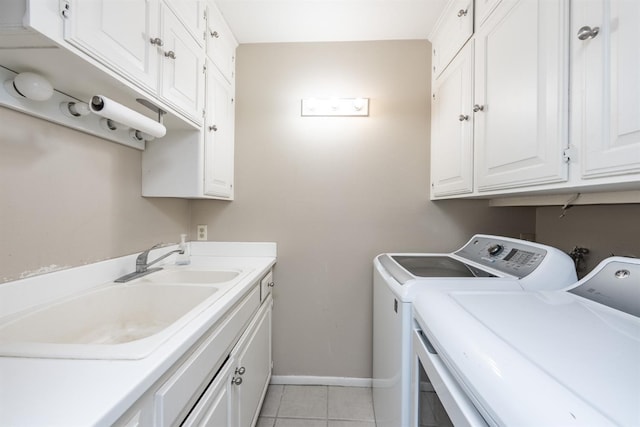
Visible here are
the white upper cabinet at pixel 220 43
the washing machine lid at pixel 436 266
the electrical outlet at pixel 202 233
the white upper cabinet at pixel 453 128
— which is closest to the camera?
the washing machine lid at pixel 436 266

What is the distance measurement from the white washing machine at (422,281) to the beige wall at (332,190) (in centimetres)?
30

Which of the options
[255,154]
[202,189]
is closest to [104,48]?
[202,189]

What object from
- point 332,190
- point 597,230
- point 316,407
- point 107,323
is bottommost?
point 316,407

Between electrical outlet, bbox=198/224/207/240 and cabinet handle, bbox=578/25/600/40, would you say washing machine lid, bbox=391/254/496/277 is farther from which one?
electrical outlet, bbox=198/224/207/240

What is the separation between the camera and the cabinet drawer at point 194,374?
61cm

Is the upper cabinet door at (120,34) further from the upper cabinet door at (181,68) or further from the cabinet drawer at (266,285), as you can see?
the cabinet drawer at (266,285)

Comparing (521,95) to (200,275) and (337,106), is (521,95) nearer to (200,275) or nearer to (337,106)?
(337,106)

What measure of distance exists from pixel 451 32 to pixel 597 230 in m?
1.34

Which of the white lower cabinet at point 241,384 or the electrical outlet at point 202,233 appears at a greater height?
the electrical outlet at point 202,233

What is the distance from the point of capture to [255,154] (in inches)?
74.8

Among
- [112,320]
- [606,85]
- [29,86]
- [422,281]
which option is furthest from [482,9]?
[112,320]

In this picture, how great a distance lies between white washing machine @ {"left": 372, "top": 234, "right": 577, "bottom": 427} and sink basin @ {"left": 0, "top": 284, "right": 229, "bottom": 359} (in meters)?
0.76

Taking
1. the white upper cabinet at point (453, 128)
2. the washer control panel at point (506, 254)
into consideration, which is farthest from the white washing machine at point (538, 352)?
the white upper cabinet at point (453, 128)

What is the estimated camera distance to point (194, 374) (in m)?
0.74
